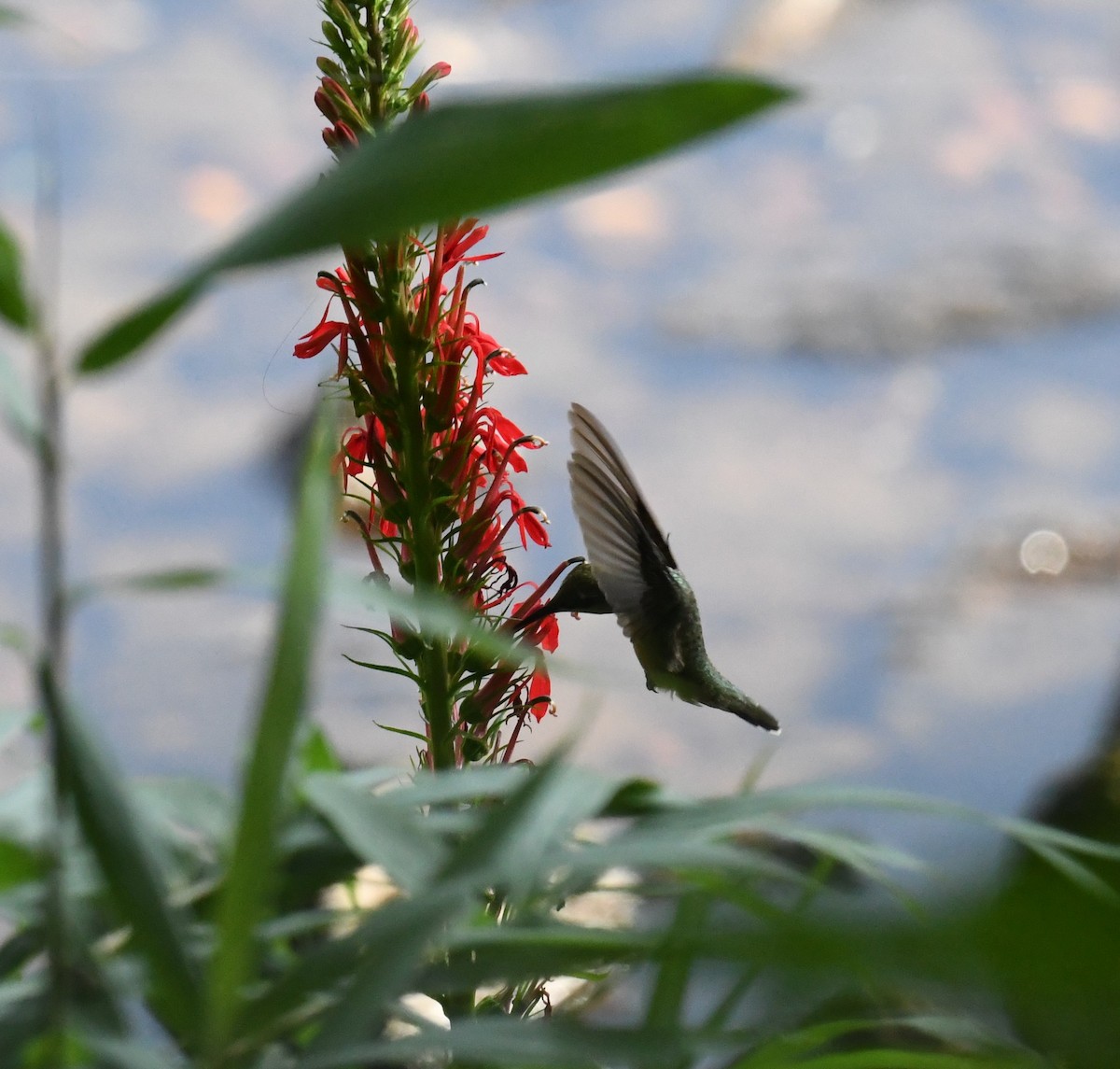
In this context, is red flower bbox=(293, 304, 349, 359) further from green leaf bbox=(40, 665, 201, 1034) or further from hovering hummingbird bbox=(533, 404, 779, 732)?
green leaf bbox=(40, 665, 201, 1034)

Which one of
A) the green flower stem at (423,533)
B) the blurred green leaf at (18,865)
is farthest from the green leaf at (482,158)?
the green flower stem at (423,533)

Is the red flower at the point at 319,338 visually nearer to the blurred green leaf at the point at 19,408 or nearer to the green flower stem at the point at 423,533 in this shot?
the green flower stem at the point at 423,533

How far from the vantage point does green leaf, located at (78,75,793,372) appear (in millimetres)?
166

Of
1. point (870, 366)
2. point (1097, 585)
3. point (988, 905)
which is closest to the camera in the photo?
point (988, 905)

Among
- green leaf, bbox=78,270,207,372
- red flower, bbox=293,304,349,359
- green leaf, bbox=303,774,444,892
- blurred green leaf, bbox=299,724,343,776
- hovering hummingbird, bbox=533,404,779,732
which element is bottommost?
blurred green leaf, bbox=299,724,343,776

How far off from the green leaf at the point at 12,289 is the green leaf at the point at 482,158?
0.03 metres

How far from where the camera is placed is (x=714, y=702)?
504 mm

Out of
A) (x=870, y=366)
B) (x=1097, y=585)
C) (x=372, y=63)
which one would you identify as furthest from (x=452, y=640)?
(x=870, y=366)

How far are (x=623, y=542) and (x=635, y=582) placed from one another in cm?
2

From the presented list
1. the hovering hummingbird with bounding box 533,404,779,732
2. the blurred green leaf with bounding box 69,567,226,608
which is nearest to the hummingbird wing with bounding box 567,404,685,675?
the hovering hummingbird with bounding box 533,404,779,732

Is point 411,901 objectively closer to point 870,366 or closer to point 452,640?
point 452,640

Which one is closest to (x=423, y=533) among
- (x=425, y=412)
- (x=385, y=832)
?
(x=425, y=412)

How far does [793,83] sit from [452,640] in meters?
0.28

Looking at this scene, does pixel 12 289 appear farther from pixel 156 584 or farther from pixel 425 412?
pixel 425 412
